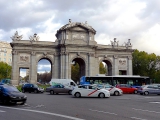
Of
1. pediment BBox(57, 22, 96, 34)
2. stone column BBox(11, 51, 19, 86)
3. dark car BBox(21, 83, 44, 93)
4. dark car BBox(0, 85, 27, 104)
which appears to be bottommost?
dark car BBox(21, 83, 44, 93)

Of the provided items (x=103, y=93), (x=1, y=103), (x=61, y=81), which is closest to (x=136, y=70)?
(x=61, y=81)

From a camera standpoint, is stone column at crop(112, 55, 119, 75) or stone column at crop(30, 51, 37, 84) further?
stone column at crop(112, 55, 119, 75)

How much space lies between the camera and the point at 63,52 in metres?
53.3

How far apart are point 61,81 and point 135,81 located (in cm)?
1558

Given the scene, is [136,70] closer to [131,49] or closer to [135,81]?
[131,49]

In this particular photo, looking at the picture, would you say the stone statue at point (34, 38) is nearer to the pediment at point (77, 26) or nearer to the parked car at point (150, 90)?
the pediment at point (77, 26)

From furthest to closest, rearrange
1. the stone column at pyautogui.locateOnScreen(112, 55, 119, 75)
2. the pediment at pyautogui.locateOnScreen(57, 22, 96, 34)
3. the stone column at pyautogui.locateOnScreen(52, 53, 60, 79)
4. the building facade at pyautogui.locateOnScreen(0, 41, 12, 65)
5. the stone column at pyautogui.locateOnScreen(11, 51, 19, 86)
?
1. the building facade at pyautogui.locateOnScreen(0, 41, 12, 65)
2. the stone column at pyautogui.locateOnScreen(112, 55, 119, 75)
3. the stone column at pyautogui.locateOnScreen(52, 53, 60, 79)
4. the pediment at pyautogui.locateOnScreen(57, 22, 96, 34)
5. the stone column at pyautogui.locateOnScreen(11, 51, 19, 86)

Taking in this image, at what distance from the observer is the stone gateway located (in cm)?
5278

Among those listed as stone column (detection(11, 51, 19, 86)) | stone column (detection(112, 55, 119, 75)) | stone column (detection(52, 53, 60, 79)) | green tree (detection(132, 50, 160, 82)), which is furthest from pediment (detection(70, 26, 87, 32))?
green tree (detection(132, 50, 160, 82))

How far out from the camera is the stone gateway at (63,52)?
173ft

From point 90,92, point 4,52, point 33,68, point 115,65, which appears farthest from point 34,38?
point 4,52

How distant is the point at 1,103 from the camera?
18906mm

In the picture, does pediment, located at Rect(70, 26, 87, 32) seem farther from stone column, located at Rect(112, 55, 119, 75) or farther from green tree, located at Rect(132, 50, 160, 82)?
green tree, located at Rect(132, 50, 160, 82)

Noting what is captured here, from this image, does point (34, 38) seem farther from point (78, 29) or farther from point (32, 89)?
point (32, 89)
